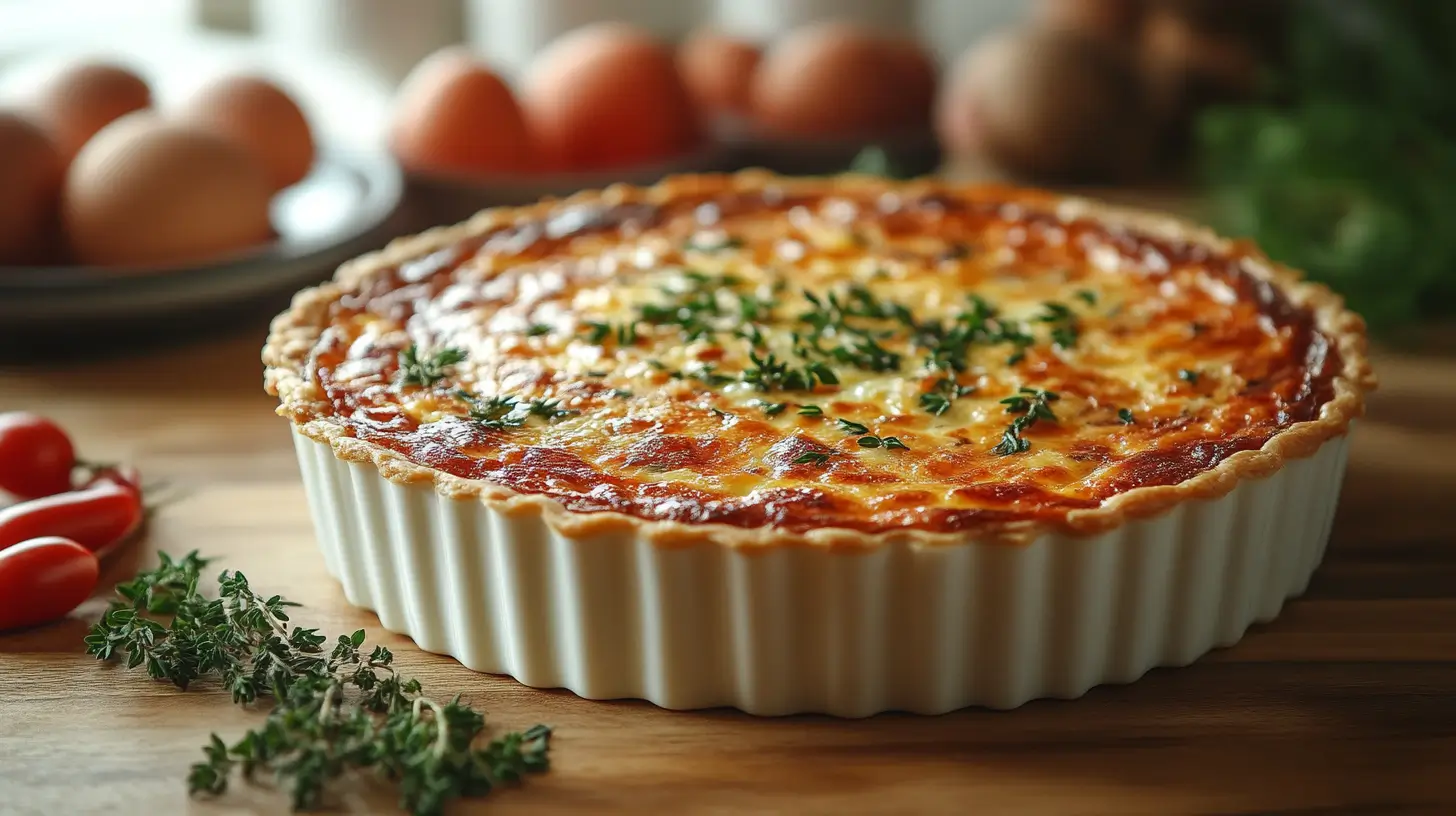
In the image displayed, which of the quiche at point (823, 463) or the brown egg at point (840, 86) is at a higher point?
the brown egg at point (840, 86)

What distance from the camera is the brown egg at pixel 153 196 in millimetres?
3479

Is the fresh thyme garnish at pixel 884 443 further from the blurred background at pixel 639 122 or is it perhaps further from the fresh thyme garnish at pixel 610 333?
the blurred background at pixel 639 122

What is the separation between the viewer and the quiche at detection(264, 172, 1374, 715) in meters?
2.13

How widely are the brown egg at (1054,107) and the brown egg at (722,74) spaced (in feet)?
2.42

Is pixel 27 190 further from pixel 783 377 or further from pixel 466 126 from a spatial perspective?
pixel 783 377

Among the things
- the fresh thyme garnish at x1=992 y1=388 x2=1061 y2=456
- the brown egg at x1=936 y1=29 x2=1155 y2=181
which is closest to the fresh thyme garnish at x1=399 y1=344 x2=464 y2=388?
the fresh thyme garnish at x1=992 y1=388 x2=1061 y2=456

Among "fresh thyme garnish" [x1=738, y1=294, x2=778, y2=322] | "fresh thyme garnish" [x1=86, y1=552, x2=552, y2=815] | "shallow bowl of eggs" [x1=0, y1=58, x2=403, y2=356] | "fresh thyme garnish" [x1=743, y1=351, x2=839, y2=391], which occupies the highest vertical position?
"shallow bowl of eggs" [x1=0, y1=58, x2=403, y2=356]

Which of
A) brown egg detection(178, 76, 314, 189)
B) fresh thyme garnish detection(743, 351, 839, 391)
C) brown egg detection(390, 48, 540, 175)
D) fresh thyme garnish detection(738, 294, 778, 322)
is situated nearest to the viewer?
fresh thyme garnish detection(743, 351, 839, 391)

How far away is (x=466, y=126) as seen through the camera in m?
4.19

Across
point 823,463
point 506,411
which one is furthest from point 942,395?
point 506,411

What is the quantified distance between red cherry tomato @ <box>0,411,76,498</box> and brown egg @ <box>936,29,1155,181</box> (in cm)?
306

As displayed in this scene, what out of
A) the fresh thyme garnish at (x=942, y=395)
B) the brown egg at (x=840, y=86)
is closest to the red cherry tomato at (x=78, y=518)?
the fresh thyme garnish at (x=942, y=395)

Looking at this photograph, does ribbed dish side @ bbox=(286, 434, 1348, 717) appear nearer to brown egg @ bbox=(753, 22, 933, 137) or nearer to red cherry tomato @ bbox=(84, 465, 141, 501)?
red cherry tomato @ bbox=(84, 465, 141, 501)

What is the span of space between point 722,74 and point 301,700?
335 centimetres
